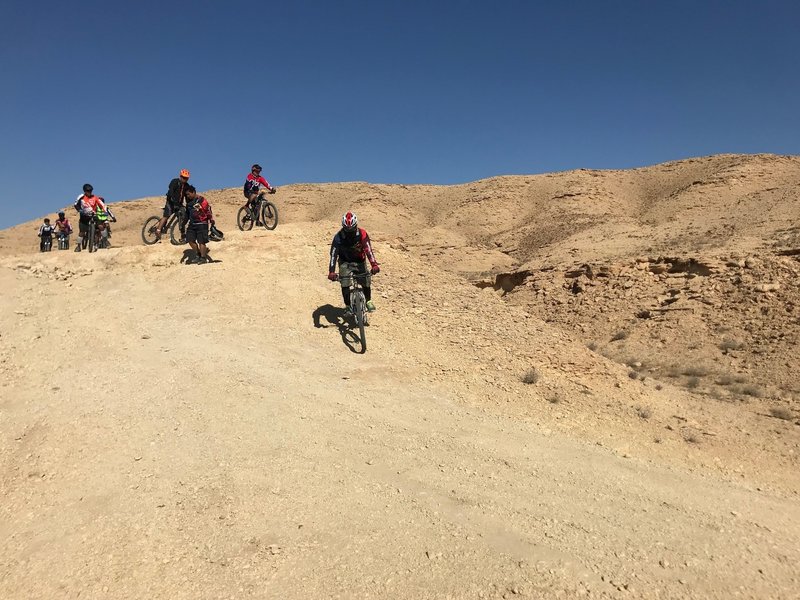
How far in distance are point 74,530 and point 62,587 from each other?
59cm

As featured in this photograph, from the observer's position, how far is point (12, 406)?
5500mm

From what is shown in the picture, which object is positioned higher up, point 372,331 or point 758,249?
point 758,249

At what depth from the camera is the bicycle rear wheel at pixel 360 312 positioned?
7402 mm

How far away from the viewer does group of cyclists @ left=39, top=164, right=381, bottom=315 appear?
7984 mm

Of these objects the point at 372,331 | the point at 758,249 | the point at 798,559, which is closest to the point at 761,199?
the point at 758,249

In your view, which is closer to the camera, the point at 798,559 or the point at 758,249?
the point at 798,559

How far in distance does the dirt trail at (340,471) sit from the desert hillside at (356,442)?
2 centimetres

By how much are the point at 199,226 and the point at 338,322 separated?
3978 mm

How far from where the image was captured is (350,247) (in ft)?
26.3

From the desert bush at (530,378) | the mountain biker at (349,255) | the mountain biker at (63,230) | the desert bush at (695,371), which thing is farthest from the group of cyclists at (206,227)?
the desert bush at (695,371)

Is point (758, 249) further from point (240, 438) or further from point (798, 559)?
point (240, 438)

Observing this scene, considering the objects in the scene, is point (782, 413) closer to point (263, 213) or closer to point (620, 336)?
point (620, 336)

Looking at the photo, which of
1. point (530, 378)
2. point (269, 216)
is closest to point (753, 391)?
point (530, 378)

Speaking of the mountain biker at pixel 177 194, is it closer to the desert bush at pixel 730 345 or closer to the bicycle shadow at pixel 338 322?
the bicycle shadow at pixel 338 322
